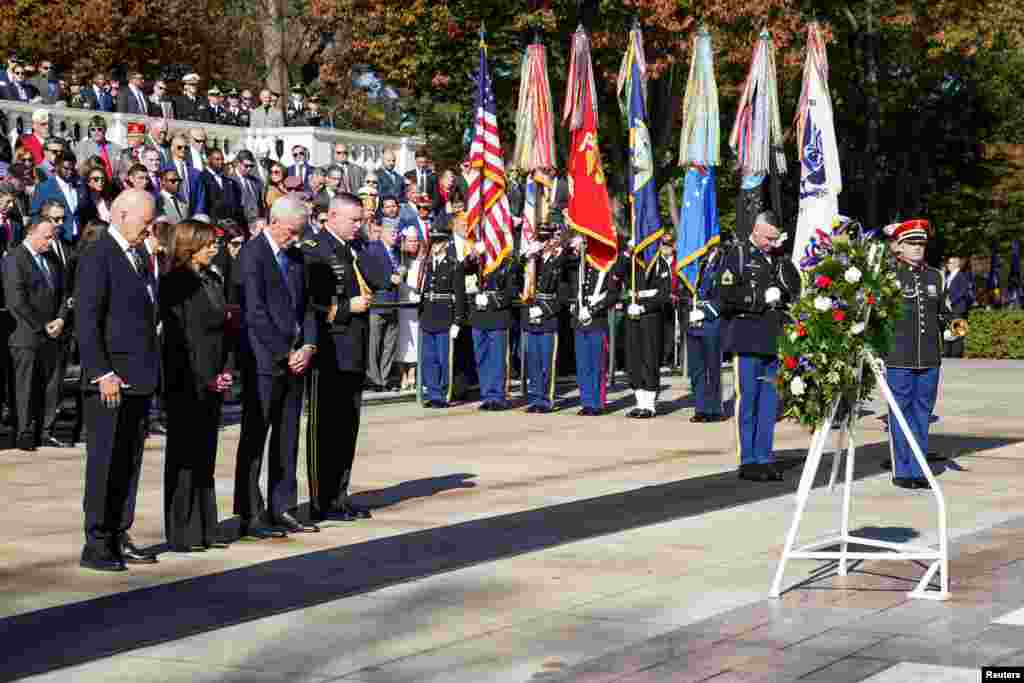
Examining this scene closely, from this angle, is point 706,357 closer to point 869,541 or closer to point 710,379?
point 710,379

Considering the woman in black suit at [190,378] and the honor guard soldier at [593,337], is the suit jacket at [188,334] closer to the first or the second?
the woman in black suit at [190,378]

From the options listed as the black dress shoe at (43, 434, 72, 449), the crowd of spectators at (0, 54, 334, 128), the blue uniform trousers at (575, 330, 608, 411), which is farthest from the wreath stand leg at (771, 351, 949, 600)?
the crowd of spectators at (0, 54, 334, 128)

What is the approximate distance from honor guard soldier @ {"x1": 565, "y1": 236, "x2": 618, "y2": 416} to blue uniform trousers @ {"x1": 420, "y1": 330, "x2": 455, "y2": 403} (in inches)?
62.2

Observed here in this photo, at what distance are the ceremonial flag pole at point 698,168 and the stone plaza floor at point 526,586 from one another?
5.94 m

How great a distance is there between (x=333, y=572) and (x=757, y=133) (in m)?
12.6

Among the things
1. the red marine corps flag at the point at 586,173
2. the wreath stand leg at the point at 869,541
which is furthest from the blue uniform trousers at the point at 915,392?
the red marine corps flag at the point at 586,173

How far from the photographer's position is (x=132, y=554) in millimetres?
10203

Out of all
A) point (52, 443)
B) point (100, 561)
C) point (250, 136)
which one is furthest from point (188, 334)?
point (250, 136)

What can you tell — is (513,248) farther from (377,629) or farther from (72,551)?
(377,629)

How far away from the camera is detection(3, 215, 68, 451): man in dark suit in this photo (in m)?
15.5

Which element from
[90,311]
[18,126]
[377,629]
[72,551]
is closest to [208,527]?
[72,551]

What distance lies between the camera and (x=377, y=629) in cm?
828

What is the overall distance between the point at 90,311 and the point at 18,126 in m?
17.1

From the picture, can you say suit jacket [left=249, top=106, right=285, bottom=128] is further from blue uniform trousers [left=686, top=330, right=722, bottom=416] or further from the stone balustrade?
blue uniform trousers [left=686, top=330, right=722, bottom=416]
